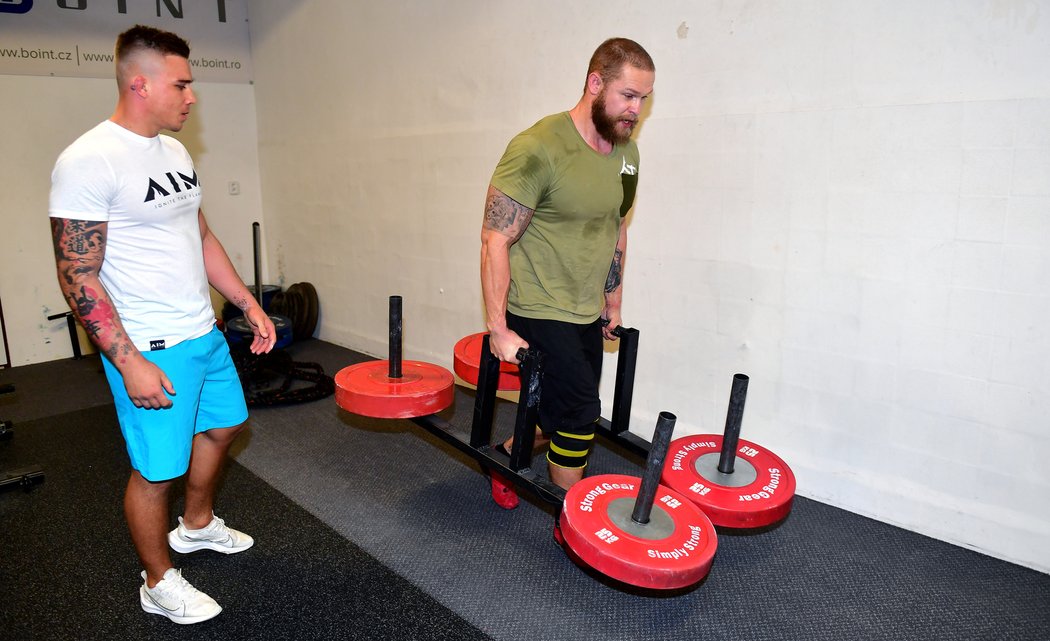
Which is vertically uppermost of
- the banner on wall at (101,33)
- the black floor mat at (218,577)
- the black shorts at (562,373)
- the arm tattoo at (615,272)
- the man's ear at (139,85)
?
the banner on wall at (101,33)

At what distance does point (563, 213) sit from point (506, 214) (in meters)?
0.16

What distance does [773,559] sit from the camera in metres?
2.09

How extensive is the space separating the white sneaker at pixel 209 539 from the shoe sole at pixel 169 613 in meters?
0.24

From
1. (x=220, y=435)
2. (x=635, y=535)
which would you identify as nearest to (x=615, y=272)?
(x=635, y=535)

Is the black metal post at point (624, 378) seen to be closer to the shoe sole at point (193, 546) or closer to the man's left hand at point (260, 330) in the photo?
the man's left hand at point (260, 330)

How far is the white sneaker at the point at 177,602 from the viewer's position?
1.76 metres

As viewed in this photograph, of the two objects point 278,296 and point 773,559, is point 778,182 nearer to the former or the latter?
point 773,559

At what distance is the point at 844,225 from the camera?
2.23 m

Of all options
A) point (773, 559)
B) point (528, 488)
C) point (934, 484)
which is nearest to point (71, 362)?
point (528, 488)

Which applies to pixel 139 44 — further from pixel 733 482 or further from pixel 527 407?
pixel 733 482

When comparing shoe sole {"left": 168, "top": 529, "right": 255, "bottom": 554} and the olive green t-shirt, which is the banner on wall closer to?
shoe sole {"left": 168, "top": 529, "right": 255, "bottom": 554}

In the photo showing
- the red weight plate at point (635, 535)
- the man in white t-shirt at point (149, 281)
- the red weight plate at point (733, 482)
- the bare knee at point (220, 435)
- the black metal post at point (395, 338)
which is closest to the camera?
the red weight plate at point (635, 535)

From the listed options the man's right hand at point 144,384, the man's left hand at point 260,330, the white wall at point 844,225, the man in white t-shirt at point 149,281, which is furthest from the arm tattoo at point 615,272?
the man's right hand at point 144,384

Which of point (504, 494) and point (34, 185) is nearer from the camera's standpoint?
point (504, 494)
